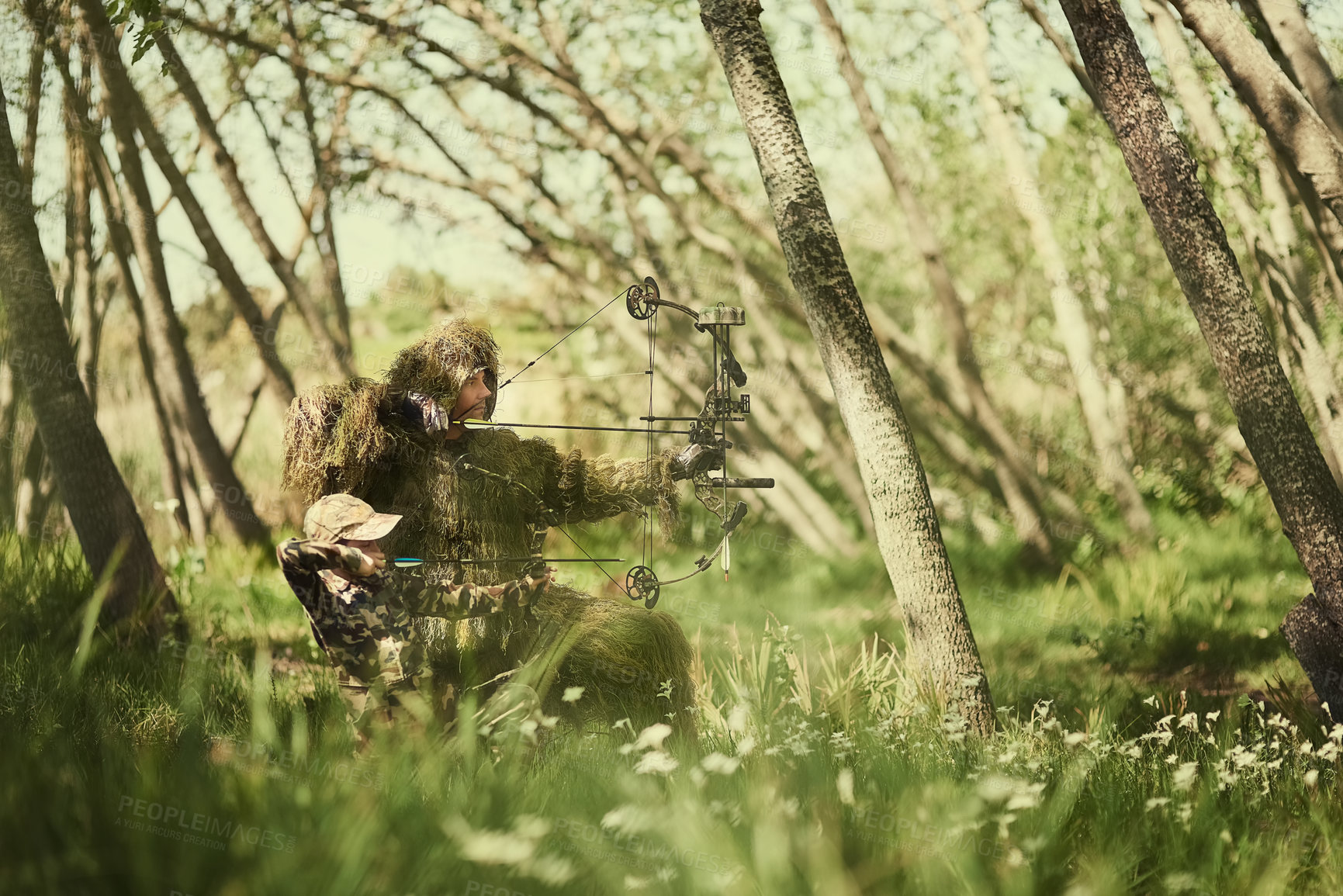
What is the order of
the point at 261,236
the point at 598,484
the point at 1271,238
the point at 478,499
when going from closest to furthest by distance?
the point at 478,499
the point at 598,484
the point at 1271,238
the point at 261,236

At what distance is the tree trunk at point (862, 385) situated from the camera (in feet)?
12.3

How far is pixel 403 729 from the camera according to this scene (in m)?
2.79

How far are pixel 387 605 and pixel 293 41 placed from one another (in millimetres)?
6162

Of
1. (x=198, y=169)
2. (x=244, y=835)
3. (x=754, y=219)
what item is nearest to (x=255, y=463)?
(x=198, y=169)

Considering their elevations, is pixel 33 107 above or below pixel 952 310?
above

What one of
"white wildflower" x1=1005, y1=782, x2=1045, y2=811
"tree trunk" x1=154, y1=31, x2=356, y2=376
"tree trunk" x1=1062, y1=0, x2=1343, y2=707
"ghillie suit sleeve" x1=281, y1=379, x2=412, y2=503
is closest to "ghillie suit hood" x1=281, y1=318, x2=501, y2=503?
"ghillie suit sleeve" x1=281, y1=379, x2=412, y2=503

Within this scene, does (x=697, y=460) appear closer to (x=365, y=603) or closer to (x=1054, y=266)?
(x=365, y=603)

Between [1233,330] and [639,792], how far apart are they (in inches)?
121

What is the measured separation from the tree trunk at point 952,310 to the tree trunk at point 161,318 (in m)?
4.96

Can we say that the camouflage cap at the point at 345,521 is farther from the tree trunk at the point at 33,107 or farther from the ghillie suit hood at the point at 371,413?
the tree trunk at the point at 33,107

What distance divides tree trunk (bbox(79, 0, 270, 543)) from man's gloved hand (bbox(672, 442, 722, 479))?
16.8 feet

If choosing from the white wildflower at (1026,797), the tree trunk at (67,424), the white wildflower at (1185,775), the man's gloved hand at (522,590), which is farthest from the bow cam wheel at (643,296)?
the tree trunk at (67,424)

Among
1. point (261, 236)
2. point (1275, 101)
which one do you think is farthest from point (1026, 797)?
point (261, 236)

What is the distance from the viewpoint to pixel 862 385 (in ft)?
12.4
